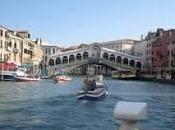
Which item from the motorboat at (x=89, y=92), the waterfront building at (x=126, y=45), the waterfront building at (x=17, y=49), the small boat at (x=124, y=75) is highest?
the waterfront building at (x=126, y=45)

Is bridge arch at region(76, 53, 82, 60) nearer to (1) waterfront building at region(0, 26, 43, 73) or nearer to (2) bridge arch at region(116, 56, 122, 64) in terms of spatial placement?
(2) bridge arch at region(116, 56, 122, 64)

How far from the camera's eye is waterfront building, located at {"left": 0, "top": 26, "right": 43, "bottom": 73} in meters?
58.1

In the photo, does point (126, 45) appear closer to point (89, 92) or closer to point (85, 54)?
point (85, 54)

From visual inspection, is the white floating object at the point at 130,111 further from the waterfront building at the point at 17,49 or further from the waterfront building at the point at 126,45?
the waterfront building at the point at 126,45

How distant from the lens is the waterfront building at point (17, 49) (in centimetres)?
5815

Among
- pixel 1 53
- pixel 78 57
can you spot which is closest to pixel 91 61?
pixel 78 57

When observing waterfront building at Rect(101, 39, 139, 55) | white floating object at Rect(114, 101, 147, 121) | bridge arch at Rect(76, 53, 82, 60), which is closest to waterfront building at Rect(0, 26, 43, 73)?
bridge arch at Rect(76, 53, 82, 60)

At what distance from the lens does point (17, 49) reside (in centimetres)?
6606

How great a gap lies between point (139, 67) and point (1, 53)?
3999 centimetres

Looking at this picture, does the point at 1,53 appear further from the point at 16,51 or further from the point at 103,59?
the point at 103,59

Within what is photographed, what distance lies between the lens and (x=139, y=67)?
3585 inches

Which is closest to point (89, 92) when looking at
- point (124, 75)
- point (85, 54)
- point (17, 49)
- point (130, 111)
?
point (130, 111)

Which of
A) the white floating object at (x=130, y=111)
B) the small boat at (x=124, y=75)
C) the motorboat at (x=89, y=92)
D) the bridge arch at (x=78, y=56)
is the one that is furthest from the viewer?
the bridge arch at (x=78, y=56)

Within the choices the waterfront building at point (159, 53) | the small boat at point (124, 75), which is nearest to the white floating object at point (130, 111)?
the waterfront building at point (159, 53)
